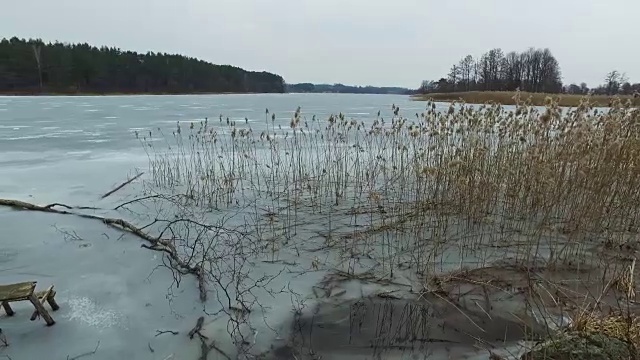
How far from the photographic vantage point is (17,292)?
2941 mm

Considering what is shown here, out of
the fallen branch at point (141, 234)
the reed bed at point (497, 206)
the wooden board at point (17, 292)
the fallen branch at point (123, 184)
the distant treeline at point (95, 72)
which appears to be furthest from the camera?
the distant treeline at point (95, 72)

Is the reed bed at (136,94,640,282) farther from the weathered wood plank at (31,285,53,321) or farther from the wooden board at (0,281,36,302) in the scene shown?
the wooden board at (0,281,36,302)

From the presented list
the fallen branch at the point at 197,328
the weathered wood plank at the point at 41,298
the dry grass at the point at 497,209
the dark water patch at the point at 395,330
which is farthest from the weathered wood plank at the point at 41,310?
the dry grass at the point at 497,209

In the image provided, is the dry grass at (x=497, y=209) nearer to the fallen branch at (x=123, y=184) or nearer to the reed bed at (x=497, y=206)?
the reed bed at (x=497, y=206)

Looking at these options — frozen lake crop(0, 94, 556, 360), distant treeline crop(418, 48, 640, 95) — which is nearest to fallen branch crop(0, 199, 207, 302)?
frozen lake crop(0, 94, 556, 360)

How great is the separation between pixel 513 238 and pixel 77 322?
3935 millimetres

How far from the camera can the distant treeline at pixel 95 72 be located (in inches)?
1931

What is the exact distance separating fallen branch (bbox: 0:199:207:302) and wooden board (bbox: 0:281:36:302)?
1.12 meters

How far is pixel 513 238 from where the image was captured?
4.47m

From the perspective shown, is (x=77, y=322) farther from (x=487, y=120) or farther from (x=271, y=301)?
(x=487, y=120)

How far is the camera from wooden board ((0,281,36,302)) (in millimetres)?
2877

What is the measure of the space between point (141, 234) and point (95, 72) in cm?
5635

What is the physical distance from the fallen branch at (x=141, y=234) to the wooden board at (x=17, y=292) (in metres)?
1.12

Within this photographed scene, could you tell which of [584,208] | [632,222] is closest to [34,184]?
[584,208]
